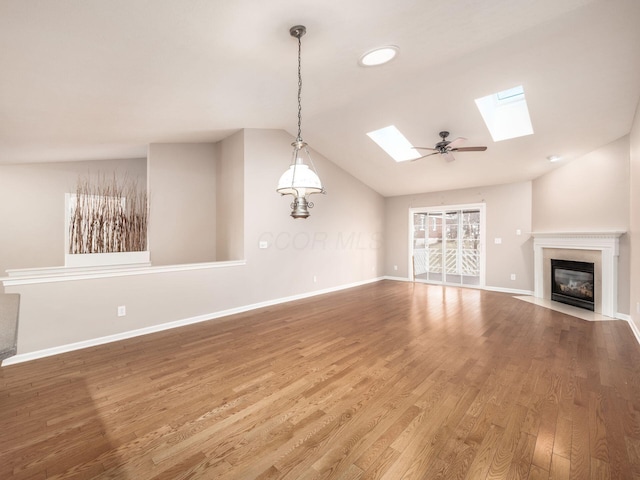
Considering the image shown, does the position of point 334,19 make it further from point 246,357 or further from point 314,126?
point 246,357

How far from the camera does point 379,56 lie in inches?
124

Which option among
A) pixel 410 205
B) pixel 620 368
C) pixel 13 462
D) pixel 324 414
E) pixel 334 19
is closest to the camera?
pixel 13 462

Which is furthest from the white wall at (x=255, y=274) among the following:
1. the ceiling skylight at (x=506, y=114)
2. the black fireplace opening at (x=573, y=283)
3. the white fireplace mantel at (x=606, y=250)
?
the white fireplace mantel at (x=606, y=250)

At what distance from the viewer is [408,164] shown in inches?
243

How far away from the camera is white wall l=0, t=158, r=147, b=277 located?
5.50 m

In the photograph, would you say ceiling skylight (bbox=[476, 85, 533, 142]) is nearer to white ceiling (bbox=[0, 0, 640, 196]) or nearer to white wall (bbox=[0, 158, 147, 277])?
white ceiling (bbox=[0, 0, 640, 196])

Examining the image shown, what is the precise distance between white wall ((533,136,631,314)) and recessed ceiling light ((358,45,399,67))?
4.19m

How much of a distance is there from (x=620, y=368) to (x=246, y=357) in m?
3.74

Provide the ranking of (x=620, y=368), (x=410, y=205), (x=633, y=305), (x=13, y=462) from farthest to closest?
1. (x=410, y=205)
2. (x=633, y=305)
3. (x=620, y=368)
4. (x=13, y=462)

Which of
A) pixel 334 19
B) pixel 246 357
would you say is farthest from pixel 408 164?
pixel 246 357

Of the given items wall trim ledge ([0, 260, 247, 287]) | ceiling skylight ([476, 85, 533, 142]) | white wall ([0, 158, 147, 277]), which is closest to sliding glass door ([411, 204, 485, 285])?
ceiling skylight ([476, 85, 533, 142])

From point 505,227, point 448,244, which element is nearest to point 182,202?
point 448,244

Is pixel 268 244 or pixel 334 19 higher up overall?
pixel 334 19

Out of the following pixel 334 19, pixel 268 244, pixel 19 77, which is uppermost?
pixel 334 19
